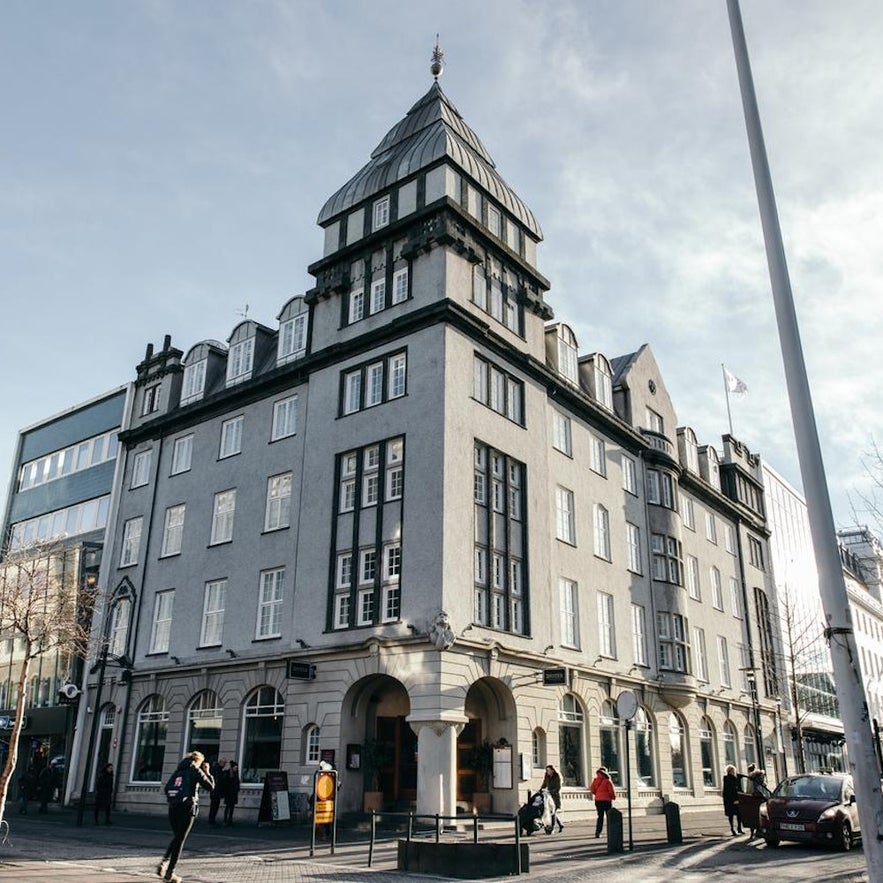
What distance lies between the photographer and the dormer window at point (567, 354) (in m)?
35.5

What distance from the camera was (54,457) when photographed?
45.5 m

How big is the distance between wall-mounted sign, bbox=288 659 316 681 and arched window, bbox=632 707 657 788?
14.1 m

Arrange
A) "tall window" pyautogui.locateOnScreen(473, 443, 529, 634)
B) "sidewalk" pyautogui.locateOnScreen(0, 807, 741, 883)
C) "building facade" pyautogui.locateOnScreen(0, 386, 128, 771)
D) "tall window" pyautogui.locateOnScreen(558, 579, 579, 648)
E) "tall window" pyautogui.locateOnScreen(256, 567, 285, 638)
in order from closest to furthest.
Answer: "sidewalk" pyautogui.locateOnScreen(0, 807, 741, 883) → "tall window" pyautogui.locateOnScreen(473, 443, 529, 634) → "tall window" pyautogui.locateOnScreen(256, 567, 285, 638) → "tall window" pyautogui.locateOnScreen(558, 579, 579, 648) → "building facade" pyautogui.locateOnScreen(0, 386, 128, 771)

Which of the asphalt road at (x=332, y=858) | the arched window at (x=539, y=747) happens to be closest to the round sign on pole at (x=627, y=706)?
the asphalt road at (x=332, y=858)

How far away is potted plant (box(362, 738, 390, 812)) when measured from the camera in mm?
25508

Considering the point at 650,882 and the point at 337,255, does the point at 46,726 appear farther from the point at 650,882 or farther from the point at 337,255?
the point at 650,882

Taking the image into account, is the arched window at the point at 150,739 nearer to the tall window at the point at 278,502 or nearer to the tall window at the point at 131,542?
the tall window at the point at 131,542

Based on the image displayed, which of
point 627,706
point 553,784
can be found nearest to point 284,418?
point 553,784

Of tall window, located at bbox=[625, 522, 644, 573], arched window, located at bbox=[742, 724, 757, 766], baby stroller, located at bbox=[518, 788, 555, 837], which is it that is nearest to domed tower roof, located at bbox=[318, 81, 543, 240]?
tall window, located at bbox=[625, 522, 644, 573]

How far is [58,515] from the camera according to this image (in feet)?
141

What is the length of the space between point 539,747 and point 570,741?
2429 millimetres

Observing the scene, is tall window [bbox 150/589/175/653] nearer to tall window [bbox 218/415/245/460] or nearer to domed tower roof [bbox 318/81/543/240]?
tall window [bbox 218/415/245/460]

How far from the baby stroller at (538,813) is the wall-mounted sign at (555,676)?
119 inches

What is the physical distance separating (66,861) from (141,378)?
2775 centimetres
